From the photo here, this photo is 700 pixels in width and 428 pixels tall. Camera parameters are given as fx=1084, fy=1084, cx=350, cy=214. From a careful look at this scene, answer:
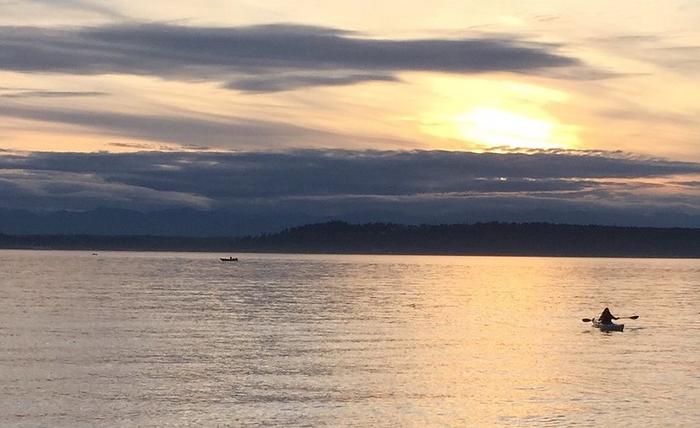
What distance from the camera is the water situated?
1858 inches

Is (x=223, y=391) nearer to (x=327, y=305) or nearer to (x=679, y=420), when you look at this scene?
(x=679, y=420)

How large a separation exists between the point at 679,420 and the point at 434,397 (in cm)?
1146

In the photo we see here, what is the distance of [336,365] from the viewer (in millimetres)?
61625

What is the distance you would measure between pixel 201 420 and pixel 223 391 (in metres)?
7.56

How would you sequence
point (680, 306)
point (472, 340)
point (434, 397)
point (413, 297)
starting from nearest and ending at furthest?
point (434, 397)
point (472, 340)
point (680, 306)
point (413, 297)

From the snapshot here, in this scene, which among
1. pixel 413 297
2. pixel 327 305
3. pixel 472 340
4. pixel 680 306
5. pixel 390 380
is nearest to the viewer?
pixel 390 380

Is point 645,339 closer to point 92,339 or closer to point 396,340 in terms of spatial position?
point 396,340

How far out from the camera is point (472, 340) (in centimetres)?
8094

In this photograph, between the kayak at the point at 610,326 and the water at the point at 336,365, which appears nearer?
the water at the point at 336,365

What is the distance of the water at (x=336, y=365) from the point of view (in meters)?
47.2

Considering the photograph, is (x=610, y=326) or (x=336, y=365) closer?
(x=336, y=365)

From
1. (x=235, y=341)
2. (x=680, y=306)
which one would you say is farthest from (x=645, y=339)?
(x=680, y=306)

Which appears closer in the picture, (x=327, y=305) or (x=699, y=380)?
(x=699, y=380)

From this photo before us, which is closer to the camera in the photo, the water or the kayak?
the water
